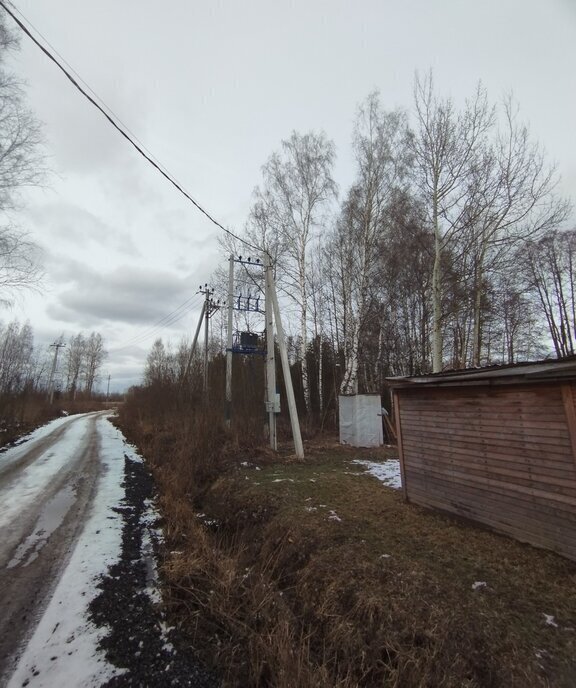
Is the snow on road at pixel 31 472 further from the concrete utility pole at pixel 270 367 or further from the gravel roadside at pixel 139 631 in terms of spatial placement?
the concrete utility pole at pixel 270 367

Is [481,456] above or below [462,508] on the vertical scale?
above

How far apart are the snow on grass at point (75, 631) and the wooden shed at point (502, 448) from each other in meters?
4.55

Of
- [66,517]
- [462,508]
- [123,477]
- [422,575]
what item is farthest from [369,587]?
[123,477]

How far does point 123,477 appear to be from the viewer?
843 centimetres

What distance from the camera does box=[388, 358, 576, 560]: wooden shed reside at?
3.95m

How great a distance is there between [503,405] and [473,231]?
8963 mm

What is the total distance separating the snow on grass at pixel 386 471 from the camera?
7.59m

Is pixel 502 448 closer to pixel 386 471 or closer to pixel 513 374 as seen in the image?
pixel 513 374

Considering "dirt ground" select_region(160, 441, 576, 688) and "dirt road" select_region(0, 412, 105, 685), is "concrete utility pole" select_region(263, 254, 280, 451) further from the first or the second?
"dirt road" select_region(0, 412, 105, 685)

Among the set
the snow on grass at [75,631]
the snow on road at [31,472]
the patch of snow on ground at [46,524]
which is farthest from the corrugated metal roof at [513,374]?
the snow on road at [31,472]

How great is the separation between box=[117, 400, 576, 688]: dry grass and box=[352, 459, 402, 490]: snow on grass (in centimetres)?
138

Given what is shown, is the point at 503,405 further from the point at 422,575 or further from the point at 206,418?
the point at 206,418

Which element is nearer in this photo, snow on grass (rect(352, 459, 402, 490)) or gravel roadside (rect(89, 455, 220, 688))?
gravel roadside (rect(89, 455, 220, 688))

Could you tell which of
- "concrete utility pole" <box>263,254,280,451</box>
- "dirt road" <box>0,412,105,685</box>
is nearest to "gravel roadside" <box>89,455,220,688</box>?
"dirt road" <box>0,412,105,685</box>
